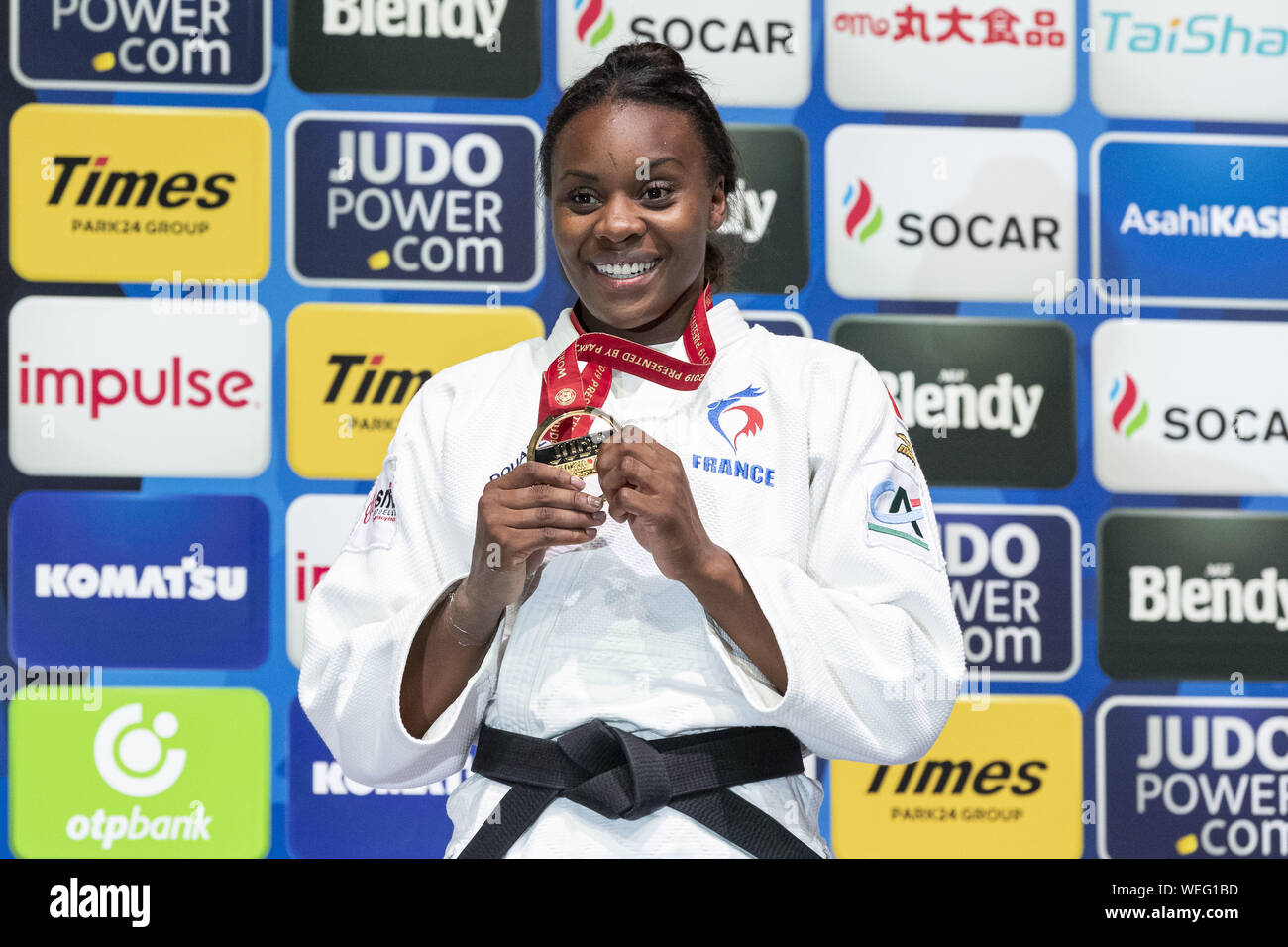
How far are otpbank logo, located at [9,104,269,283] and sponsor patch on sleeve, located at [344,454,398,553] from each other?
98 cm

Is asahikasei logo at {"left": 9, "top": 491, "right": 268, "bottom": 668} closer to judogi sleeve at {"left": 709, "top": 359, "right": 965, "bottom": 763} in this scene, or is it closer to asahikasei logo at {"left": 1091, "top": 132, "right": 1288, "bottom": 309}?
judogi sleeve at {"left": 709, "top": 359, "right": 965, "bottom": 763}

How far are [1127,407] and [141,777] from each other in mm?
1825

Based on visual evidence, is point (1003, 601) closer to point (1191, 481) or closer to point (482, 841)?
point (1191, 481)

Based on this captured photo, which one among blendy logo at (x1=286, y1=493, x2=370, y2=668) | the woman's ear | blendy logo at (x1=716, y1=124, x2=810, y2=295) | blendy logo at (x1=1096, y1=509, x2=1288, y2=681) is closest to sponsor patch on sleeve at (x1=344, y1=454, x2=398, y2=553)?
the woman's ear

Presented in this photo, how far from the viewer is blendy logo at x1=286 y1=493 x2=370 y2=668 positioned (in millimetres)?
2393

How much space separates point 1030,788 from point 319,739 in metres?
1.24

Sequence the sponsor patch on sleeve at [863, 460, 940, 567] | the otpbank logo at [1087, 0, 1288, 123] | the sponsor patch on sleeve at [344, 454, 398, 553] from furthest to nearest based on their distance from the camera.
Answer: the otpbank logo at [1087, 0, 1288, 123], the sponsor patch on sleeve at [344, 454, 398, 553], the sponsor patch on sleeve at [863, 460, 940, 567]

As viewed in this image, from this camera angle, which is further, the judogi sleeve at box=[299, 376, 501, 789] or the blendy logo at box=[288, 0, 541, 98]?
the blendy logo at box=[288, 0, 541, 98]

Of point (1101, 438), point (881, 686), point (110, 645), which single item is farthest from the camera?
point (1101, 438)

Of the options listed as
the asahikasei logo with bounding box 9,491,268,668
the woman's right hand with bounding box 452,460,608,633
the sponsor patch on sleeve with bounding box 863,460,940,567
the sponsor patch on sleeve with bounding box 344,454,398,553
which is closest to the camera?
the woman's right hand with bounding box 452,460,608,633

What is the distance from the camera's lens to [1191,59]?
2.58m

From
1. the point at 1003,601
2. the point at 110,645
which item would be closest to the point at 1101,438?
the point at 1003,601

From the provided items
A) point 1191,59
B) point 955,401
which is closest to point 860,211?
point 955,401
